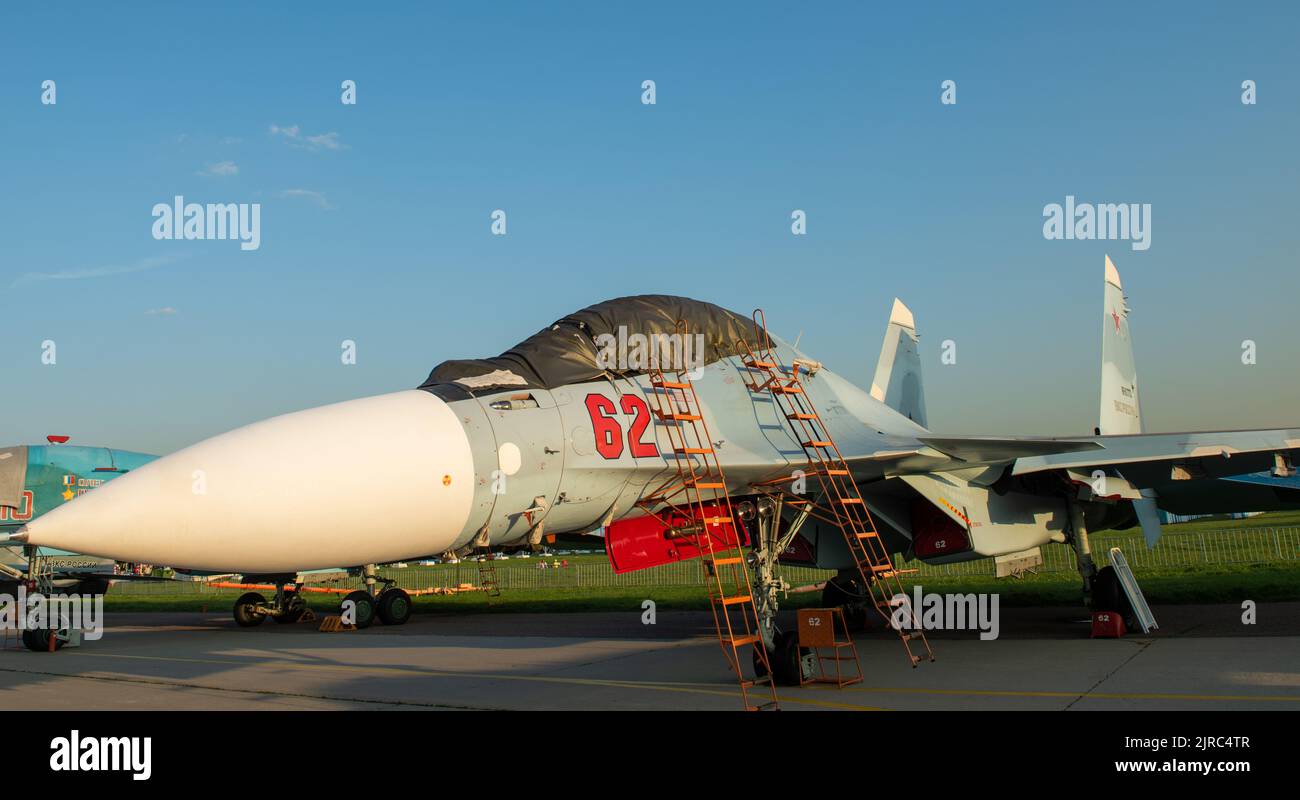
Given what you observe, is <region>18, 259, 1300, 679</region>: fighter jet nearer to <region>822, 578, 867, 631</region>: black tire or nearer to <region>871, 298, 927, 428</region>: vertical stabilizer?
<region>822, 578, 867, 631</region>: black tire

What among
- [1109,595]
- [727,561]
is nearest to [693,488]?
[727,561]

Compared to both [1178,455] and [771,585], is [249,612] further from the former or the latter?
[1178,455]

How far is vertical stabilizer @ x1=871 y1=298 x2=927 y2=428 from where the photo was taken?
16.4m

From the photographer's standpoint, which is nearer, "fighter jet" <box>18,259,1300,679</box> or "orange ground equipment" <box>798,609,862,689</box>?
"fighter jet" <box>18,259,1300,679</box>

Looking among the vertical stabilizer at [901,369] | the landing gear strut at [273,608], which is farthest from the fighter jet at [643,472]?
the landing gear strut at [273,608]

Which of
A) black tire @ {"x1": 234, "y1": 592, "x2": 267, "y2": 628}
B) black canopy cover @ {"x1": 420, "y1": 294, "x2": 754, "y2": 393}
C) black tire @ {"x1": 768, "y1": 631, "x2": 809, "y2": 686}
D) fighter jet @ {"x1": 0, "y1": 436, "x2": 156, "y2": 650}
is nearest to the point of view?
black canopy cover @ {"x1": 420, "y1": 294, "x2": 754, "y2": 393}

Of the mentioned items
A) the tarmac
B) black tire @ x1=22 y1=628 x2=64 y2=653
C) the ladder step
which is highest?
the ladder step

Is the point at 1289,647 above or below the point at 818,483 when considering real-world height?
below

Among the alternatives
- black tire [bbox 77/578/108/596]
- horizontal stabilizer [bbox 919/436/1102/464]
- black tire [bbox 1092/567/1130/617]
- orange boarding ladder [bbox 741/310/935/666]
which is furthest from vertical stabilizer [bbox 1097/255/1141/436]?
black tire [bbox 77/578/108/596]

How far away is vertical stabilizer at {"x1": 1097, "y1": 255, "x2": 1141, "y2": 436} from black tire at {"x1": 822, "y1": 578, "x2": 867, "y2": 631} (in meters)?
4.46
